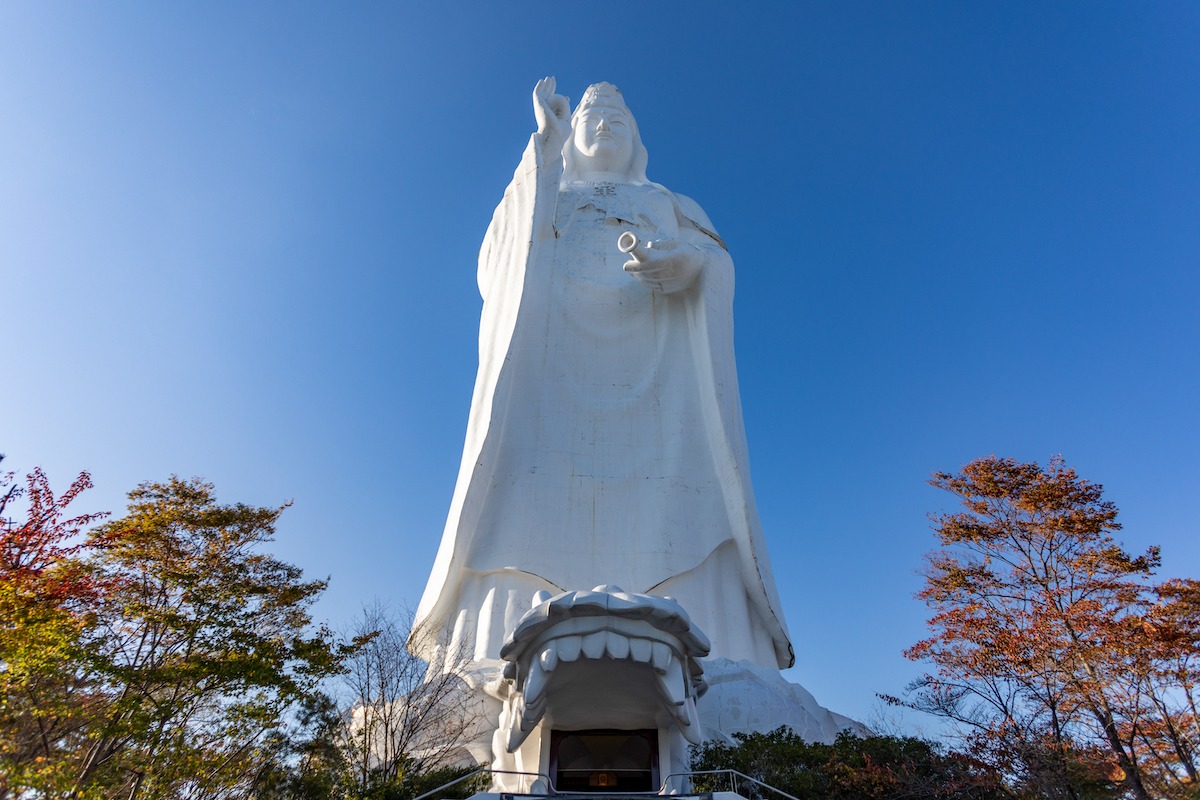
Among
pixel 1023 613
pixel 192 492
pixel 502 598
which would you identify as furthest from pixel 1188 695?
pixel 192 492

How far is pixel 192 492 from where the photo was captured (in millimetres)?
10914

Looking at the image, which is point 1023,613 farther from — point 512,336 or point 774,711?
point 512,336

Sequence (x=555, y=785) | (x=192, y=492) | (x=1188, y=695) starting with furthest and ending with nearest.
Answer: (x=192, y=492) < (x=1188, y=695) < (x=555, y=785)

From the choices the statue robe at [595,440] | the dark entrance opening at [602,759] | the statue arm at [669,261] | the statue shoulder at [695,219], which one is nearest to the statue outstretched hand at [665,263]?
the statue arm at [669,261]

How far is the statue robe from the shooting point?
9.05 meters

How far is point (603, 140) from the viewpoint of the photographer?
514 inches

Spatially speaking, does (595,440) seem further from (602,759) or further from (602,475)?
(602,759)

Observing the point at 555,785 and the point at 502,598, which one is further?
the point at 502,598

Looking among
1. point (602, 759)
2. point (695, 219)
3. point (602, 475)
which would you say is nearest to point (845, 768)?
point (602, 759)

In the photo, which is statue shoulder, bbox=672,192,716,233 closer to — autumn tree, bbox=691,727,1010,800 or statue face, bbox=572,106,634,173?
statue face, bbox=572,106,634,173

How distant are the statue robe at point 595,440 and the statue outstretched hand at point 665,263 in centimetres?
24

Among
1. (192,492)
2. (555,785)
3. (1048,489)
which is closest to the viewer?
(555,785)

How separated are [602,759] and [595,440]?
15.2 feet

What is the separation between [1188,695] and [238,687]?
1039 cm
